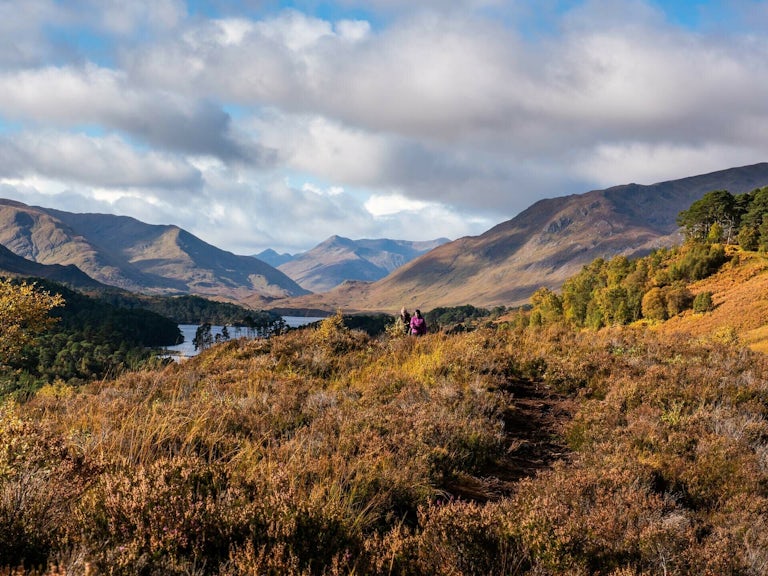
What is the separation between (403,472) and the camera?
504 cm

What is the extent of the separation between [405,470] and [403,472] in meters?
0.03

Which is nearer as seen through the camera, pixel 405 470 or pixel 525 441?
pixel 405 470

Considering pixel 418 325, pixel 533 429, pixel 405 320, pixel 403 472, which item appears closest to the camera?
pixel 403 472

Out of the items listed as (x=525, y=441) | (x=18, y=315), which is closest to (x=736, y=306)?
(x=525, y=441)

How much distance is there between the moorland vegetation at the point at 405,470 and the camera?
325 cm

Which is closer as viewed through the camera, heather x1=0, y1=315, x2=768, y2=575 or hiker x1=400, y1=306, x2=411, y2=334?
heather x1=0, y1=315, x2=768, y2=575

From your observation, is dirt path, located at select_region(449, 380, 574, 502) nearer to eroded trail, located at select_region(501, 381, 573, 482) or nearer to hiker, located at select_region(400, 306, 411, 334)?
eroded trail, located at select_region(501, 381, 573, 482)

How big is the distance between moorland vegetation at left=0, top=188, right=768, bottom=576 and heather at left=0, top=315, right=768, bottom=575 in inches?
0.9

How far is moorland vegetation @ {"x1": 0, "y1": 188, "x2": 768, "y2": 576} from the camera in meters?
3.25

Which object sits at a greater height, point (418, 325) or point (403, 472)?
point (418, 325)

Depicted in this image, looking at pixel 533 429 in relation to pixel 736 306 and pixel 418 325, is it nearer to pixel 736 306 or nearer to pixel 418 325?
pixel 418 325

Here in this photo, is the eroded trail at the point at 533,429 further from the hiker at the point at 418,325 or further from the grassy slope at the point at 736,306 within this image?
the grassy slope at the point at 736,306

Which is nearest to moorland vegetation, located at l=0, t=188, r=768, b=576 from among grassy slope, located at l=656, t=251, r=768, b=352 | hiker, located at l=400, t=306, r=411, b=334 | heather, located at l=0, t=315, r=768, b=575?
heather, located at l=0, t=315, r=768, b=575

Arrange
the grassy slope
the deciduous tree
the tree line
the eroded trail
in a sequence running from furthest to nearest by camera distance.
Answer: the tree line, the grassy slope, the deciduous tree, the eroded trail
